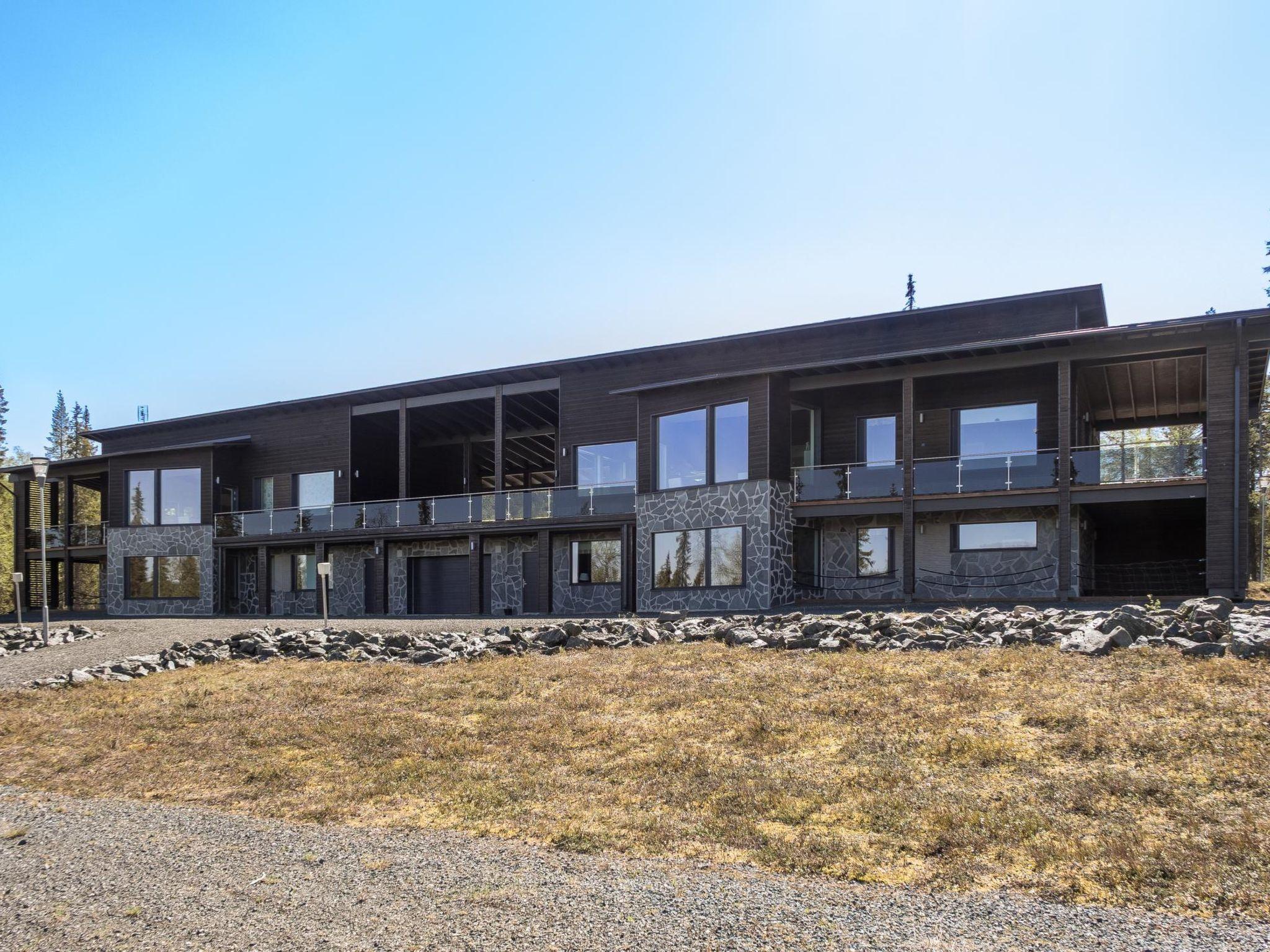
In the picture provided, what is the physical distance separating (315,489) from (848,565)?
1779 centimetres

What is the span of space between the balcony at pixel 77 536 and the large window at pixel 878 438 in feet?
89.8

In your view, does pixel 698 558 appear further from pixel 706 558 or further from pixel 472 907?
pixel 472 907

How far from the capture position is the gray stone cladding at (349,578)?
29.0 metres

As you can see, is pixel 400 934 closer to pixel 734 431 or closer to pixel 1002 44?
pixel 1002 44

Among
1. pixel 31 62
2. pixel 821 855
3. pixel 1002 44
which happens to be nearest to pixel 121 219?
pixel 31 62

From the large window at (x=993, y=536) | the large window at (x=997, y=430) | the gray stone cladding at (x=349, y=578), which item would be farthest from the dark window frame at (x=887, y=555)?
the gray stone cladding at (x=349, y=578)

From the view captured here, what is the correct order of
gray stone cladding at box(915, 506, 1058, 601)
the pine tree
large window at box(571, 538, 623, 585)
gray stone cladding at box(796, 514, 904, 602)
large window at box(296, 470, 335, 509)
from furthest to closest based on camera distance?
the pine tree → large window at box(296, 470, 335, 509) → large window at box(571, 538, 623, 585) → gray stone cladding at box(796, 514, 904, 602) → gray stone cladding at box(915, 506, 1058, 601)

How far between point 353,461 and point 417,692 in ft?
65.1

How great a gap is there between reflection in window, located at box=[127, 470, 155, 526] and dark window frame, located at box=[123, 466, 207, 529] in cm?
2

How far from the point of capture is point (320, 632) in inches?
664

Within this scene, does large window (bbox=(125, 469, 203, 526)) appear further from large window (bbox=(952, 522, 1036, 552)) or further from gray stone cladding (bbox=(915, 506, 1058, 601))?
large window (bbox=(952, 522, 1036, 552))

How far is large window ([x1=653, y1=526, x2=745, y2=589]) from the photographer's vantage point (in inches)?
831

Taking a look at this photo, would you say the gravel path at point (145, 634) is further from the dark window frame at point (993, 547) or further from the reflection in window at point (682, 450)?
the dark window frame at point (993, 547)

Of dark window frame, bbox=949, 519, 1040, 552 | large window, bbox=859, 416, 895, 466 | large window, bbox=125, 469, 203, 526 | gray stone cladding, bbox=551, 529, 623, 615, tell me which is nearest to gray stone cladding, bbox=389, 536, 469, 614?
gray stone cladding, bbox=551, 529, 623, 615
